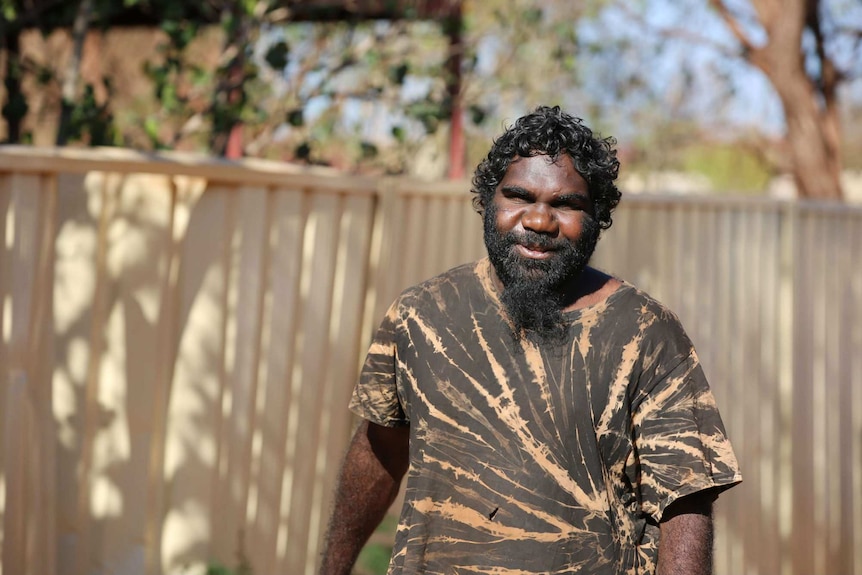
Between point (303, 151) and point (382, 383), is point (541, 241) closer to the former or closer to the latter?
point (382, 383)

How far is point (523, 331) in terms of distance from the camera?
1985 millimetres

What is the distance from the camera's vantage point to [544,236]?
6.47 ft

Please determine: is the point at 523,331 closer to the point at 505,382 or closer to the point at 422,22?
the point at 505,382

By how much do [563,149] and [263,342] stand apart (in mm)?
2675

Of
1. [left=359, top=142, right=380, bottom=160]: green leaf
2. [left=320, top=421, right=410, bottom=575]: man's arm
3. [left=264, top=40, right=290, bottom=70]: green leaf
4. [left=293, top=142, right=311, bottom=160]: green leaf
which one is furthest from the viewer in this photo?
[left=359, top=142, right=380, bottom=160]: green leaf

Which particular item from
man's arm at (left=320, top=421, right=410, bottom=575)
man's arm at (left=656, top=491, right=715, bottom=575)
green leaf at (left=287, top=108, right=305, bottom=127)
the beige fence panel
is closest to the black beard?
man's arm at (left=656, top=491, right=715, bottom=575)

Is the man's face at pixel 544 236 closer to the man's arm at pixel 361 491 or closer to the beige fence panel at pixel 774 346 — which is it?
the man's arm at pixel 361 491

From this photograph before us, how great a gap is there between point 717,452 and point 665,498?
0.13 metres

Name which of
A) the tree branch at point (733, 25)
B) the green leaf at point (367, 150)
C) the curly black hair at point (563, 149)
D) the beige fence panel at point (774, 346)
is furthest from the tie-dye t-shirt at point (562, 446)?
the tree branch at point (733, 25)

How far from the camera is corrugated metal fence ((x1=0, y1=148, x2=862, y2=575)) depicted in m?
3.76

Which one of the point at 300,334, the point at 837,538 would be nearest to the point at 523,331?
the point at 300,334

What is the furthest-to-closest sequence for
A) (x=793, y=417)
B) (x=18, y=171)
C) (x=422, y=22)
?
(x=422, y=22) → (x=793, y=417) → (x=18, y=171)

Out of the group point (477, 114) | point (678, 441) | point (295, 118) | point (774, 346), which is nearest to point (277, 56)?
point (295, 118)

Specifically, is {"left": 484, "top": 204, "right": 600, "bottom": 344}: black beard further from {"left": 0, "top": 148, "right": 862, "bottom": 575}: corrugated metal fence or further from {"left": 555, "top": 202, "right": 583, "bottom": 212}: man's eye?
{"left": 0, "top": 148, "right": 862, "bottom": 575}: corrugated metal fence
